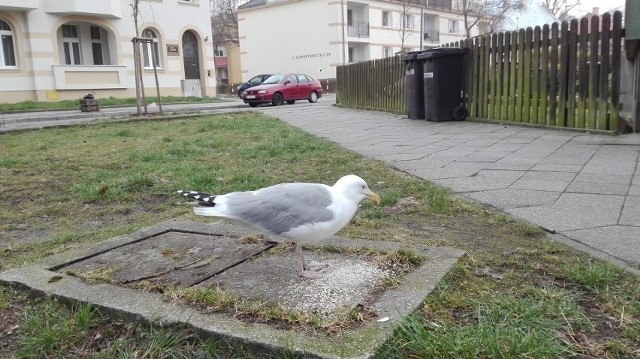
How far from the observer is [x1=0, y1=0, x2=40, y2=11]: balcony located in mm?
23764

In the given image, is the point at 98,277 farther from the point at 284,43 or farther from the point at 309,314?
the point at 284,43

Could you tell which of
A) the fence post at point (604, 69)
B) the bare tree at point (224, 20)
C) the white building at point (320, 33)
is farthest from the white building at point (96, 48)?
the bare tree at point (224, 20)

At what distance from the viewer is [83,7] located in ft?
85.5

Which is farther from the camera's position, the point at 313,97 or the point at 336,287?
the point at 313,97

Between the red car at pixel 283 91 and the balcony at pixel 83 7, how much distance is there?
9114 millimetres

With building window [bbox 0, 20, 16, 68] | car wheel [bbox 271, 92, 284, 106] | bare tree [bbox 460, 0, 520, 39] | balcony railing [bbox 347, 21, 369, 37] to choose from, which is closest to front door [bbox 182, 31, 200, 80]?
building window [bbox 0, 20, 16, 68]

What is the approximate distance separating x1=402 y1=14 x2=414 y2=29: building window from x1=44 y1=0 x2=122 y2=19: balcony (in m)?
28.6

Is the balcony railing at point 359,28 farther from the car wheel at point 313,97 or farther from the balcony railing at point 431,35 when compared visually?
the car wheel at point 313,97

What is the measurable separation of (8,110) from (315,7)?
2756 cm

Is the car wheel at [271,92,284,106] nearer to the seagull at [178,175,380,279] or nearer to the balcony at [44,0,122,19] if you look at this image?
the balcony at [44,0,122,19]

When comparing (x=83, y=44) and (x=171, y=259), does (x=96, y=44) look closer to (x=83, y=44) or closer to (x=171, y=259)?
(x=83, y=44)

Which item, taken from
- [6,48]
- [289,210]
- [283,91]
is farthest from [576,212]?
[6,48]

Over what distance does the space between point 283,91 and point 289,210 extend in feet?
74.0

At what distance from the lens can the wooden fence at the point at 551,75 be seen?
7676 millimetres
